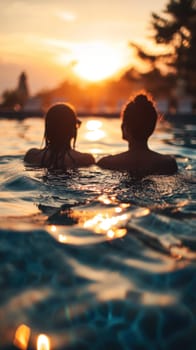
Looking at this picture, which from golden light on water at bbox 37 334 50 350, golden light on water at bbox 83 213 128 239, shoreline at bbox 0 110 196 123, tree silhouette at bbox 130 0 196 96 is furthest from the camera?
tree silhouette at bbox 130 0 196 96

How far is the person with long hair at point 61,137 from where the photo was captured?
454 cm

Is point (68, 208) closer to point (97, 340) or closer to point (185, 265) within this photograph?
point (185, 265)

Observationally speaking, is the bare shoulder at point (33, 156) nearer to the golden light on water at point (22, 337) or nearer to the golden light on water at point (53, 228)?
the golden light on water at point (53, 228)

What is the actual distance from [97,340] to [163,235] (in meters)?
1.16

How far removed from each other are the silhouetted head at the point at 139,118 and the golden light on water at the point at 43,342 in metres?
3.20

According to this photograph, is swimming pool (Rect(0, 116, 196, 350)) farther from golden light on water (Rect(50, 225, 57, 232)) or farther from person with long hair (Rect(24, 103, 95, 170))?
person with long hair (Rect(24, 103, 95, 170))

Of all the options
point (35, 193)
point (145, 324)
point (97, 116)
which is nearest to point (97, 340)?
point (145, 324)

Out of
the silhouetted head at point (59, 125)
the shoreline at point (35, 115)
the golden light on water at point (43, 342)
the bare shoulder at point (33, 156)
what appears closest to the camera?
the golden light on water at point (43, 342)

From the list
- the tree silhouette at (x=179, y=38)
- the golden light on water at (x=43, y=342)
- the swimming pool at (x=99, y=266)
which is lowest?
the golden light on water at (x=43, y=342)

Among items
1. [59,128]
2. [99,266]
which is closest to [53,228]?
[99,266]

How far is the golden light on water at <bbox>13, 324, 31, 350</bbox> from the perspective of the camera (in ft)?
5.67

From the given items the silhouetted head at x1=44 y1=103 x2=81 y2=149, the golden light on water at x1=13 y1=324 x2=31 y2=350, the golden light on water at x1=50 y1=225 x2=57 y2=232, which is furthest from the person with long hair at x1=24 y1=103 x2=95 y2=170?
the golden light on water at x1=13 y1=324 x2=31 y2=350

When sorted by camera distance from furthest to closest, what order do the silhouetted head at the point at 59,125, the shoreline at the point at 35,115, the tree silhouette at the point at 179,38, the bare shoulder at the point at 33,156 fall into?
1. the tree silhouette at the point at 179,38
2. the shoreline at the point at 35,115
3. the bare shoulder at the point at 33,156
4. the silhouetted head at the point at 59,125

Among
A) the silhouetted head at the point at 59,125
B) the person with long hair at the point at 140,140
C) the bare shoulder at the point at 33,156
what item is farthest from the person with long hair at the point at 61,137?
the person with long hair at the point at 140,140
